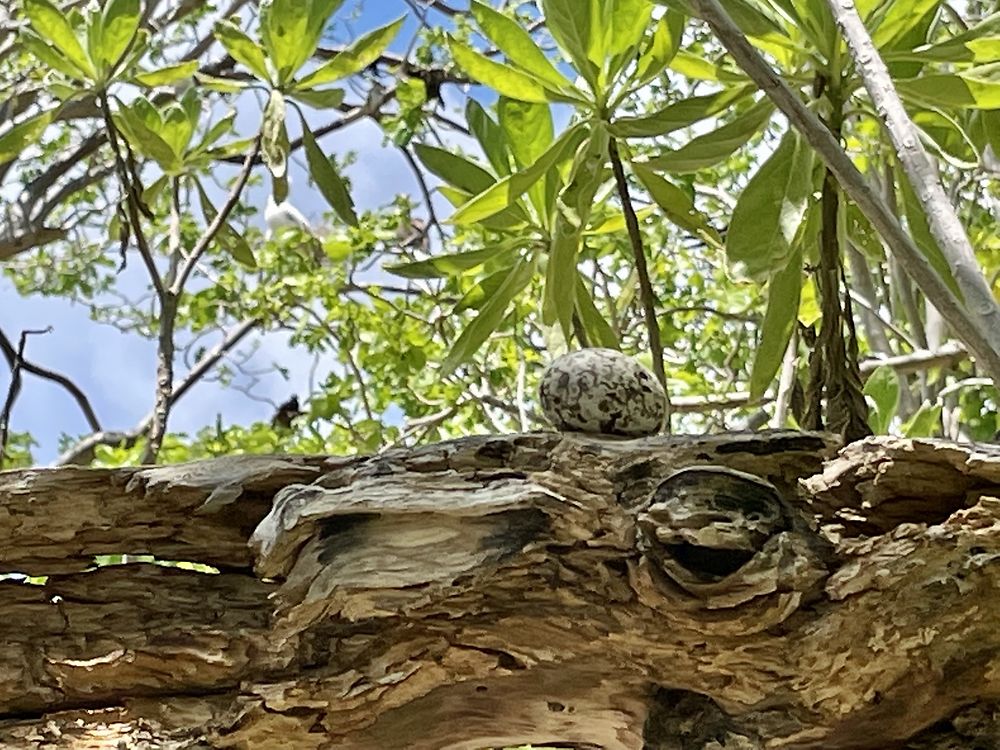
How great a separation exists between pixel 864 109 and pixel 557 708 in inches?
23.5

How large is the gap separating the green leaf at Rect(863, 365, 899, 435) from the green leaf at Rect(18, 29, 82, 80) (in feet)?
3.22

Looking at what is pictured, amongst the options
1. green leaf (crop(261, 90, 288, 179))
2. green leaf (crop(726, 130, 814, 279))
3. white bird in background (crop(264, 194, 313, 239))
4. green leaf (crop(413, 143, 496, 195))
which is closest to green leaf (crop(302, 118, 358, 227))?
green leaf (crop(261, 90, 288, 179))

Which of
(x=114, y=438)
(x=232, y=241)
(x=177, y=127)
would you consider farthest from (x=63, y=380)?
(x=177, y=127)

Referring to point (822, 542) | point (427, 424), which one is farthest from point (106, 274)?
point (822, 542)

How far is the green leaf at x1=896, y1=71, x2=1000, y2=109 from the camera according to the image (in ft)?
2.66

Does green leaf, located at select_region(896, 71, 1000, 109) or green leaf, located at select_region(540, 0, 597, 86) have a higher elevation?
green leaf, located at select_region(540, 0, 597, 86)

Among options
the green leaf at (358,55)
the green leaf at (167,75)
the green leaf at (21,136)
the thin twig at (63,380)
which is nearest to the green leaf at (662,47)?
the green leaf at (358,55)

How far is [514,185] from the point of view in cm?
89

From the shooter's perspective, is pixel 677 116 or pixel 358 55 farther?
pixel 358 55

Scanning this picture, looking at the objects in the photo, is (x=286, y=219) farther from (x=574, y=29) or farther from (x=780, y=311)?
(x=780, y=311)

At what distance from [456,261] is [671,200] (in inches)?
9.3

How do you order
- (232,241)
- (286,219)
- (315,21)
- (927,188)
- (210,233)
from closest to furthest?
(927,188), (315,21), (210,233), (232,241), (286,219)

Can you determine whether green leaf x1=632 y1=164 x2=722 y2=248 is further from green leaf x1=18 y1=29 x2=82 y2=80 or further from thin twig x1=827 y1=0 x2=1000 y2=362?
green leaf x1=18 y1=29 x2=82 y2=80

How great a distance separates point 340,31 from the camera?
262 centimetres
